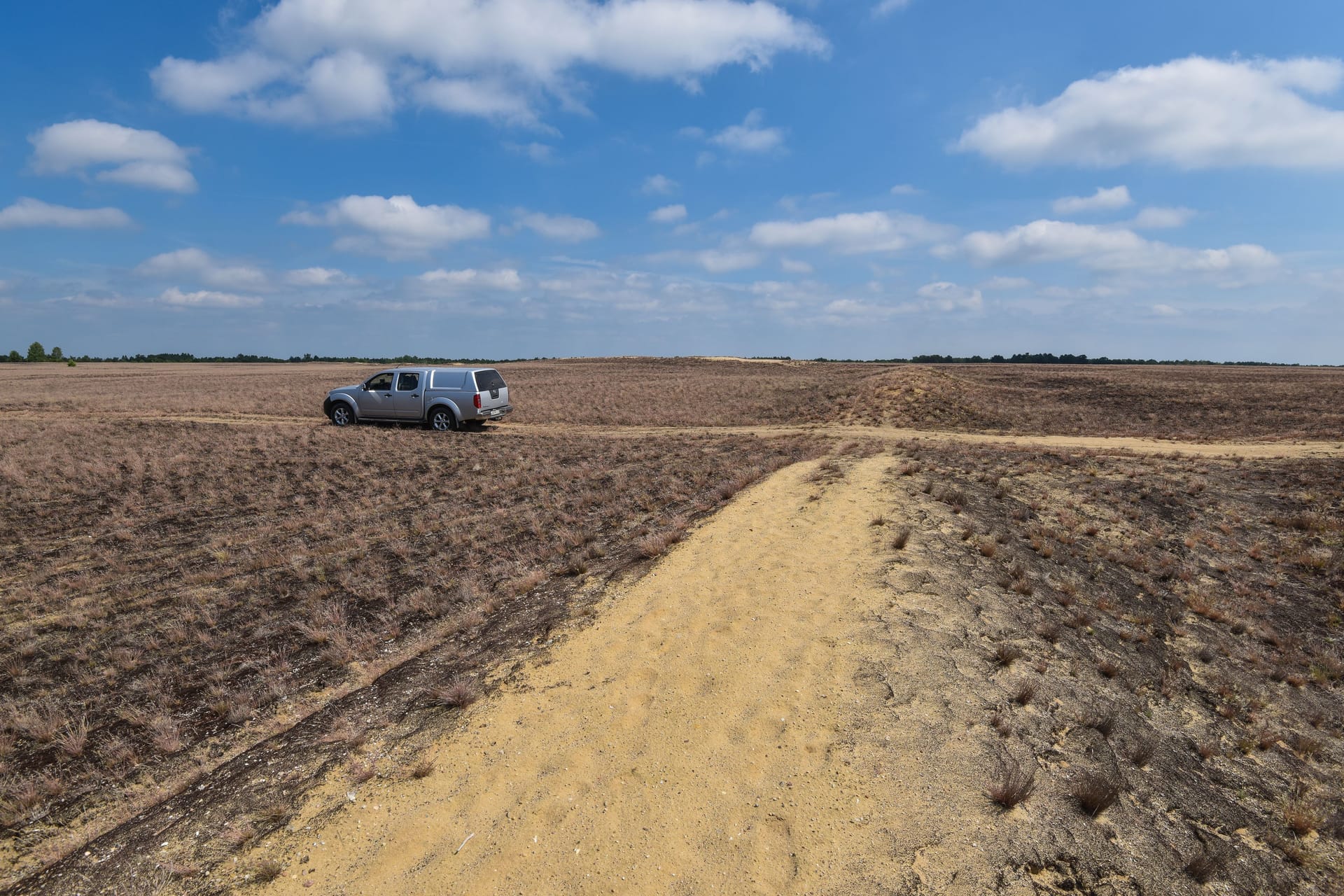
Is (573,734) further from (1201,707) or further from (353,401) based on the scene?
(353,401)

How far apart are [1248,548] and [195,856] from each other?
1489cm

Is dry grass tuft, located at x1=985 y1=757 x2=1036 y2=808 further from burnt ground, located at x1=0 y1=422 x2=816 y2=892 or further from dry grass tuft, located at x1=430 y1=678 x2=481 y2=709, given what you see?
burnt ground, located at x1=0 y1=422 x2=816 y2=892

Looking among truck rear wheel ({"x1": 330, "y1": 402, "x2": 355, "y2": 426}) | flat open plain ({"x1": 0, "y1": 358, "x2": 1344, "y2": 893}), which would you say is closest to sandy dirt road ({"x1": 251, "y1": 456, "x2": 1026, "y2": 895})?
flat open plain ({"x1": 0, "y1": 358, "x2": 1344, "y2": 893})

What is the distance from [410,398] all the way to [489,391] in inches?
117

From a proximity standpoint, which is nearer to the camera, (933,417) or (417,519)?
(417,519)

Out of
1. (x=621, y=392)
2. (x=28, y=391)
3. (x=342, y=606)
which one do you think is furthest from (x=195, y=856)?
(x=28, y=391)

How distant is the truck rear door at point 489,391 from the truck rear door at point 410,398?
223cm

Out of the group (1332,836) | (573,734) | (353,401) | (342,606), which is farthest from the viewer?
(353,401)

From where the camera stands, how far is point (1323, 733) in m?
6.52

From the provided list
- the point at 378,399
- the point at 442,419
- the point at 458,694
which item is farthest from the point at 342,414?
the point at 458,694

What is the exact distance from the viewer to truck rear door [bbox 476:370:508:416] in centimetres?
2328

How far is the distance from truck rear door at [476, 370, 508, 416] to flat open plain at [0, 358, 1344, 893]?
8.28 m

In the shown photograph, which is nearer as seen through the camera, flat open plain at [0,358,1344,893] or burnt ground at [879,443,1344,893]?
flat open plain at [0,358,1344,893]

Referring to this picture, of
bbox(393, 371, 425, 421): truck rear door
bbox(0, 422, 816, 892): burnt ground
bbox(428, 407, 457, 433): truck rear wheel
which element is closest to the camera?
bbox(0, 422, 816, 892): burnt ground
